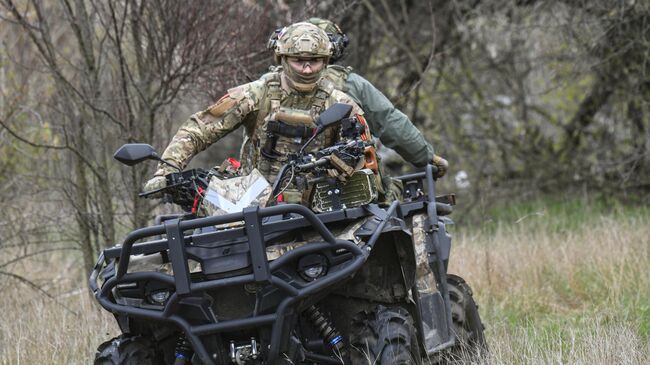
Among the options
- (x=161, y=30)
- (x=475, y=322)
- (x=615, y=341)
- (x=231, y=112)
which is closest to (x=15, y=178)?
(x=161, y=30)

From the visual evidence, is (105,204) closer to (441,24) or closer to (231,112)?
(231,112)

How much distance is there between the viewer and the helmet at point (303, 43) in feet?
20.9

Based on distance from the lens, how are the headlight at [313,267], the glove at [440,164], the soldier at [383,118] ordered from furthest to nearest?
the glove at [440,164], the soldier at [383,118], the headlight at [313,267]

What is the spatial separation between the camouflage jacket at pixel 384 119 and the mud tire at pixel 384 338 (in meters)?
1.67

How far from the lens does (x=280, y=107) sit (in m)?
6.49

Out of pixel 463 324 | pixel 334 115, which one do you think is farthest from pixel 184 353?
pixel 463 324

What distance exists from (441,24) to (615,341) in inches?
353

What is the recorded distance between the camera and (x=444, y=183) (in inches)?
596

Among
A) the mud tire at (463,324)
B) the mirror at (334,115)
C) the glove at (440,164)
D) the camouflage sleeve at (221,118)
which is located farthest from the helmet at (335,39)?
the mud tire at (463,324)

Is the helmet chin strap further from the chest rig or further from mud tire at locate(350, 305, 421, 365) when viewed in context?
mud tire at locate(350, 305, 421, 365)

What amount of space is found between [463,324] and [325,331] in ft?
4.08

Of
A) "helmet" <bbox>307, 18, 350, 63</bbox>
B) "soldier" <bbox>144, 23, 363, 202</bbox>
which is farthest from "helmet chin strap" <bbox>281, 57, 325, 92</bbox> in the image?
"helmet" <bbox>307, 18, 350, 63</bbox>

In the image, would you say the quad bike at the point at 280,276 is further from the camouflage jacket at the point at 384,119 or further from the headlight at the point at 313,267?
the camouflage jacket at the point at 384,119

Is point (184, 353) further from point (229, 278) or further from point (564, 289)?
point (564, 289)
